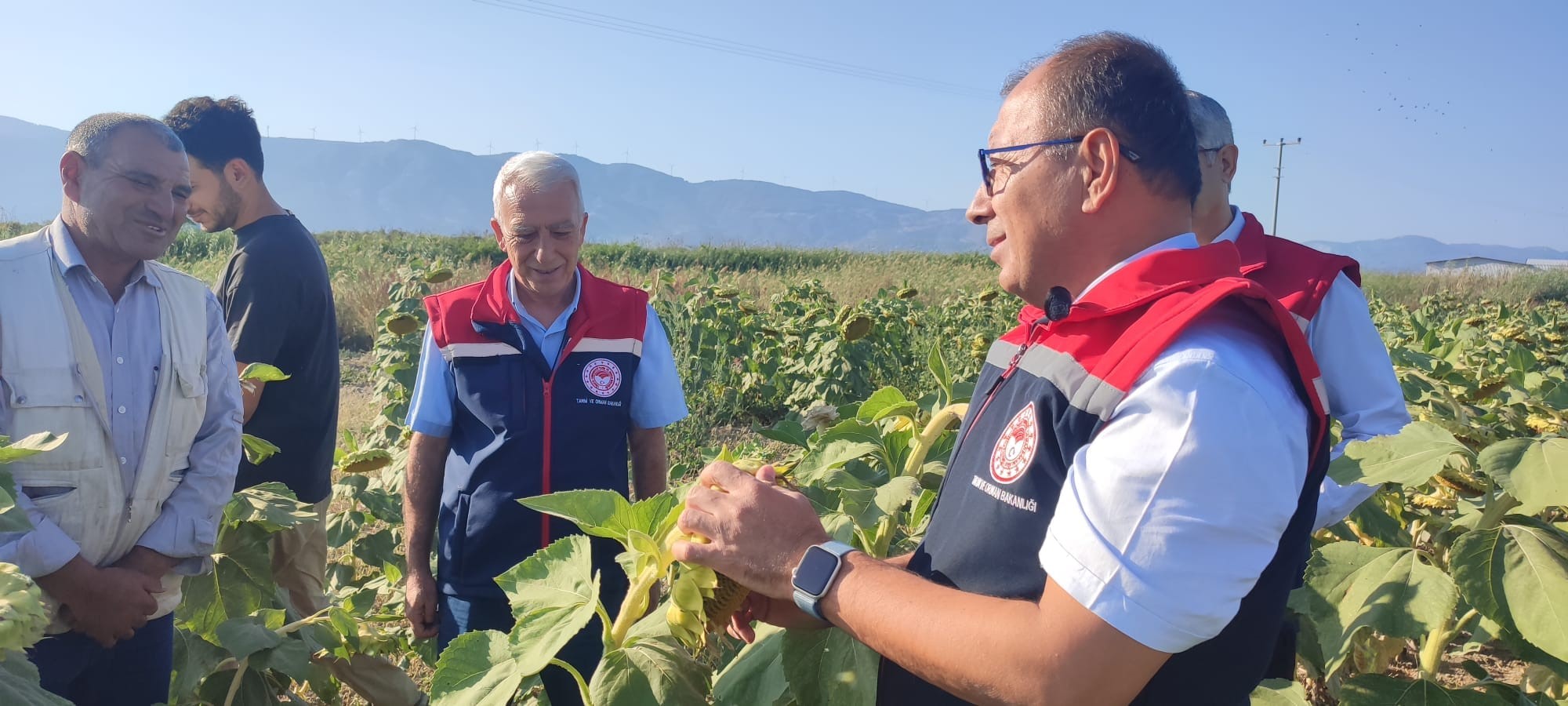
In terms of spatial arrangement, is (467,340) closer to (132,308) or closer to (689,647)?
(132,308)

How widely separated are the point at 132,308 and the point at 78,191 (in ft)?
0.99

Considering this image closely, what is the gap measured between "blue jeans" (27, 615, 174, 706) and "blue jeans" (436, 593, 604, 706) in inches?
26.8

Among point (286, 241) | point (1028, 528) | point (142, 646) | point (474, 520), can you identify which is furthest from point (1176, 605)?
point (286, 241)

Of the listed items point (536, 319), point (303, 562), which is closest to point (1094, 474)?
point (536, 319)

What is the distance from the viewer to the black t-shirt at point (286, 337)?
10.6 feet

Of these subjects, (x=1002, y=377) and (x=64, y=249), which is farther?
(x=64, y=249)

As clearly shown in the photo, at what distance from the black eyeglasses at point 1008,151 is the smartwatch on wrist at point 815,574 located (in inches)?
22.5

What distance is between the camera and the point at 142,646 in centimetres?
246

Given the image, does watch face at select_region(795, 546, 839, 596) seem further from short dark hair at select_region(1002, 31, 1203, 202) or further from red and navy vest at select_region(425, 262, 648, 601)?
red and navy vest at select_region(425, 262, 648, 601)

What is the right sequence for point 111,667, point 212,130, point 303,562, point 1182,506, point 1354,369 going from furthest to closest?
1. point 303,562
2. point 212,130
3. point 111,667
4. point 1354,369
5. point 1182,506

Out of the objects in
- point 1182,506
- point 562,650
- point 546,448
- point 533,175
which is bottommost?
point 562,650

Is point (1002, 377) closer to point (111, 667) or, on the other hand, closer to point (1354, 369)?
point (1354, 369)

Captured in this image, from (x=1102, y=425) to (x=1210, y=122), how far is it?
1841 millimetres

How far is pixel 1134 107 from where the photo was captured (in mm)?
1264
